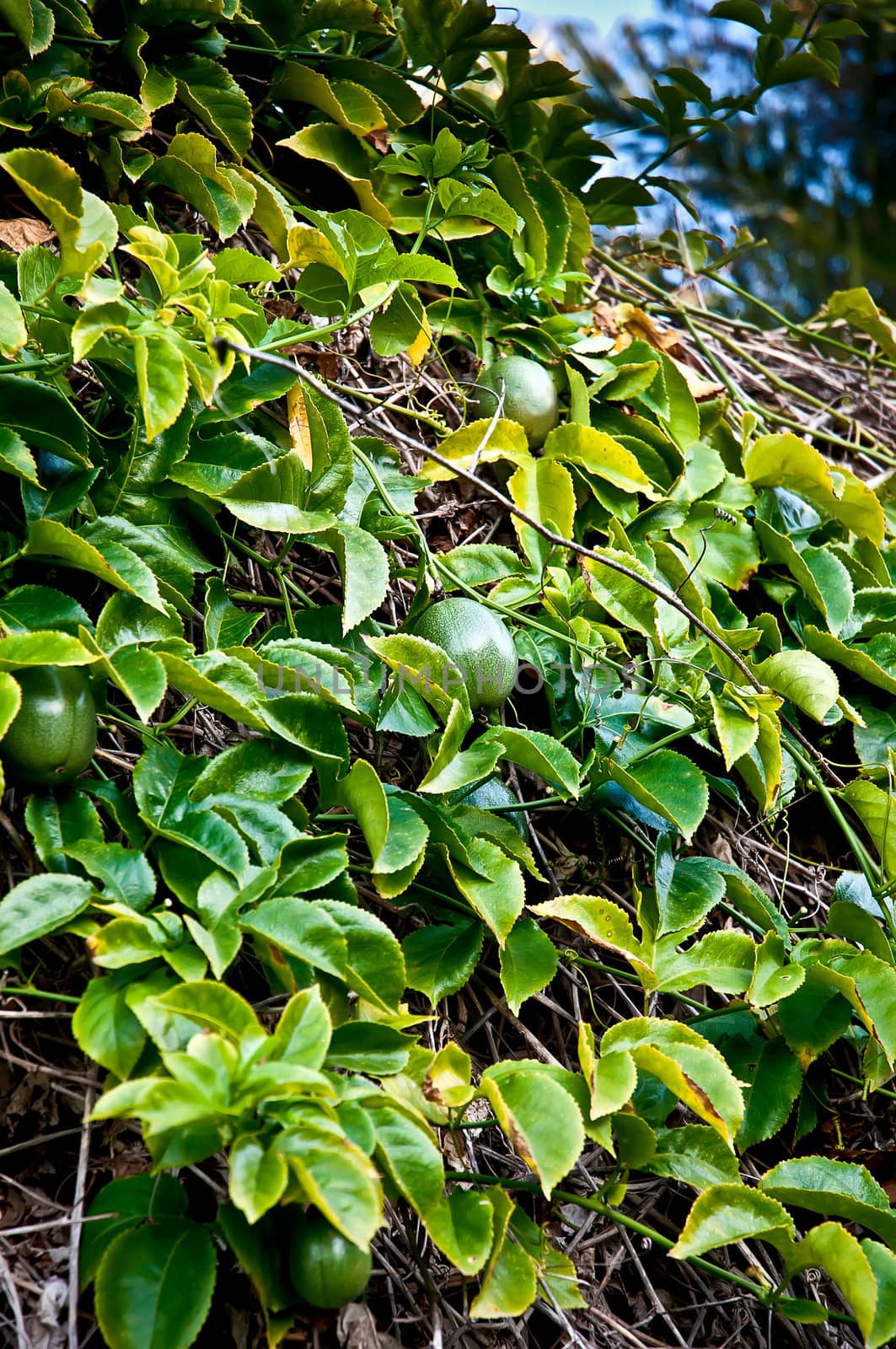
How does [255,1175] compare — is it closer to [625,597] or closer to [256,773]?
[256,773]

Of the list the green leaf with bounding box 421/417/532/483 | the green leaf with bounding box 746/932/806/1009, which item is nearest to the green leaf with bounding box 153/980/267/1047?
the green leaf with bounding box 746/932/806/1009

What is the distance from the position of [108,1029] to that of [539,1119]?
37cm

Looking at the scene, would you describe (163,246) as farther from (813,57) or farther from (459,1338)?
(813,57)

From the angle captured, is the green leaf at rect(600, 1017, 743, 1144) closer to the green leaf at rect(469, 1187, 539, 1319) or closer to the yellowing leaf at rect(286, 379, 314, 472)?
the green leaf at rect(469, 1187, 539, 1319)

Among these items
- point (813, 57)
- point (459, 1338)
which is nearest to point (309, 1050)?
point (459, 1338)

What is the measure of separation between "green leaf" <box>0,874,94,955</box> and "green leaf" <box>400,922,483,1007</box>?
33cm

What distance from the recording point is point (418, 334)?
4.69 feet

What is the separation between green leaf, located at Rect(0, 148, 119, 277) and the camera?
98cm

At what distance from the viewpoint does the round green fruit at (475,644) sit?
1.16m

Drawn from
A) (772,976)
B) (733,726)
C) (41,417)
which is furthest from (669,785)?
(41,417)

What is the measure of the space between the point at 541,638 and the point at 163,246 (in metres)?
0.61

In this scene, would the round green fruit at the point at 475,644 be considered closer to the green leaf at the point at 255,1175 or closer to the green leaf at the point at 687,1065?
the green leaf at the point at 687,1065

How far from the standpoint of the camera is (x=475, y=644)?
1.16 metres

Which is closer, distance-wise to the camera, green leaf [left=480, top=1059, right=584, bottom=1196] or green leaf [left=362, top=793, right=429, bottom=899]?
green leaf [left=480, top=1059, right=584, bottom=1196]
